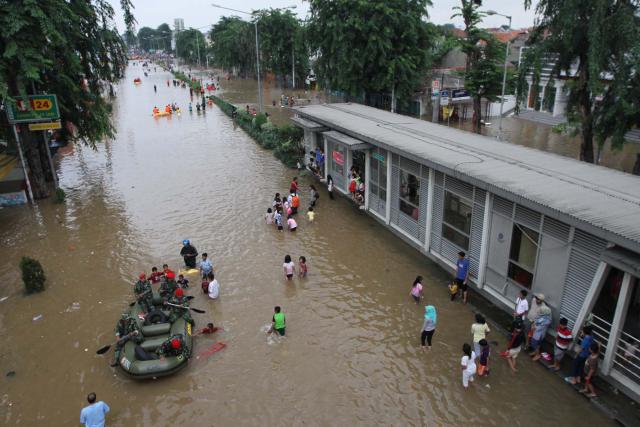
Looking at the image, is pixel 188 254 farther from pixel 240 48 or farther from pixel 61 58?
pixel 240 48

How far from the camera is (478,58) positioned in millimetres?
33438

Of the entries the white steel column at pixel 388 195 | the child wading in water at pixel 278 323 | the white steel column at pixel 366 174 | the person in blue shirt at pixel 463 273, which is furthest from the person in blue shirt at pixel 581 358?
the white steel column at pixel 366 174

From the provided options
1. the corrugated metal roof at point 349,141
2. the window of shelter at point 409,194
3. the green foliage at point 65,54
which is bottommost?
the window of shelter at point 409,194

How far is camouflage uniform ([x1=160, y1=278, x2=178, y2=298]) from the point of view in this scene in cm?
1301

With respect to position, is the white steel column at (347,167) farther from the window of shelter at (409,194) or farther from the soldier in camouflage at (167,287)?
the soldier in camouflage at (167,287)

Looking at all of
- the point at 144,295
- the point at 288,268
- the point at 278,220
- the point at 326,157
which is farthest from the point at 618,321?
the point at 326,157

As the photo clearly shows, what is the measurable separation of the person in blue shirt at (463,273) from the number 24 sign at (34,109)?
18.6 metres

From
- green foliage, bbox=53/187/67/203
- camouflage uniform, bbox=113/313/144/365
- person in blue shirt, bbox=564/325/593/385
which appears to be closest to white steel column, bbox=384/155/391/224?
person in blue shirt, bbox=564/325/593/385

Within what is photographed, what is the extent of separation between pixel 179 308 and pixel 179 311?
8cm

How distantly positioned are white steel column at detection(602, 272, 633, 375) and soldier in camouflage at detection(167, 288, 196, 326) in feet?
32.3

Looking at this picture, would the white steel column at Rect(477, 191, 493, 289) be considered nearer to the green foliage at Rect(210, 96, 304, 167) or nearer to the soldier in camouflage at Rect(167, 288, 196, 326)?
the soldier in camouflage at Rect(167, 288, 196, 326)

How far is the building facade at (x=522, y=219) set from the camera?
9.29 metres

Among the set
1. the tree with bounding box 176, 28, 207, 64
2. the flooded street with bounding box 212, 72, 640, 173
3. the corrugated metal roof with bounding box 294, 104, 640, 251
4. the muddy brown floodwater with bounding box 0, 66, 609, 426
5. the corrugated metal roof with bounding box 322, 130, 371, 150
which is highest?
the tree with bounding box 176, 28, 207, 64

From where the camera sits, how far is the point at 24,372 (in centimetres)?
1086
